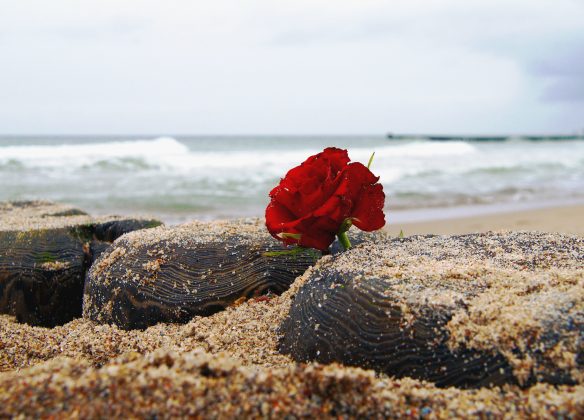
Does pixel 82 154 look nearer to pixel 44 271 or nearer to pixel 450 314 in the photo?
pixel 44 271

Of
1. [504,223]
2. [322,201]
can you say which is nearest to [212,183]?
[504,223]

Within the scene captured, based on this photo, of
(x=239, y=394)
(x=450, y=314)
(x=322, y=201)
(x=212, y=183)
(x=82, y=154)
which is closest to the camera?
(x=239, y=394)

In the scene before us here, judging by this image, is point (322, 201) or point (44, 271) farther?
point (44, 271)

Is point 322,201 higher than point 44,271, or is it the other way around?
point 322,201

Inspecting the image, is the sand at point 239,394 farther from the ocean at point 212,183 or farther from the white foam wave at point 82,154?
the white foam wave at point 82,154

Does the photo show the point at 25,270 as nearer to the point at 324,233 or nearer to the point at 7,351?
the point at 7,351

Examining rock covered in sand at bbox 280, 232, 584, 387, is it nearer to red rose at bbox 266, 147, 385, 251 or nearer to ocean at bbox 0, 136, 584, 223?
red rose at bbox 266, 147, 385, 251

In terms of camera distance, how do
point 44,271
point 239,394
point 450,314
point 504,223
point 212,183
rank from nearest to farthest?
point 239,394
point 450,314
point 44,271
point 504,223
point 212,183

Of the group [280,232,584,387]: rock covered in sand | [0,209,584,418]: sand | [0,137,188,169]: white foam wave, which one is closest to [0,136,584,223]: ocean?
[0,137,188,169]: white foam wave
